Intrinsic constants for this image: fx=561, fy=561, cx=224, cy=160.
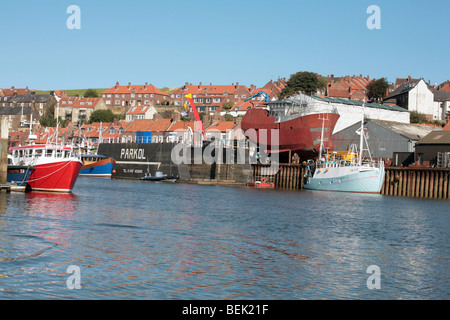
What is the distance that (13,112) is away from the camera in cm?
14912

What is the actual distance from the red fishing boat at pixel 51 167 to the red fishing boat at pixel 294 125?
117 feet

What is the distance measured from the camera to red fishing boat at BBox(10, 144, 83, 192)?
4353cm

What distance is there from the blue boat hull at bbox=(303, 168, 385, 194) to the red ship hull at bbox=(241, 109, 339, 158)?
9.97 m

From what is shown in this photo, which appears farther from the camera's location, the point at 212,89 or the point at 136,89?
the point at 136,89

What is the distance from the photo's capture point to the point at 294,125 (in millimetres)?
78438

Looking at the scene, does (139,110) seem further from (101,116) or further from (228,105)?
(228,105)

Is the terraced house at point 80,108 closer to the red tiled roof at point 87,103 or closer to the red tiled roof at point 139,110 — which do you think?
the red tiled roof at point 87,103

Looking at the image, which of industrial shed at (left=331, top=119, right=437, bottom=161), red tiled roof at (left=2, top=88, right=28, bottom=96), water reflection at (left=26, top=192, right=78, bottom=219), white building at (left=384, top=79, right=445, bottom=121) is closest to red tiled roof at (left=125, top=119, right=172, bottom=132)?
white building at (left=384, top=79, right=445, bottom=121)

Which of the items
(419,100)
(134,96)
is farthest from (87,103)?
(419,100)

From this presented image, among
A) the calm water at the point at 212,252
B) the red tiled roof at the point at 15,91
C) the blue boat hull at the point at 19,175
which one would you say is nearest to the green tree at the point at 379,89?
the calm water at the point at 212,252

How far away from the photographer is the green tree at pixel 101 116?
140m

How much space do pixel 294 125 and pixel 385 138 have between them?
496 inches
